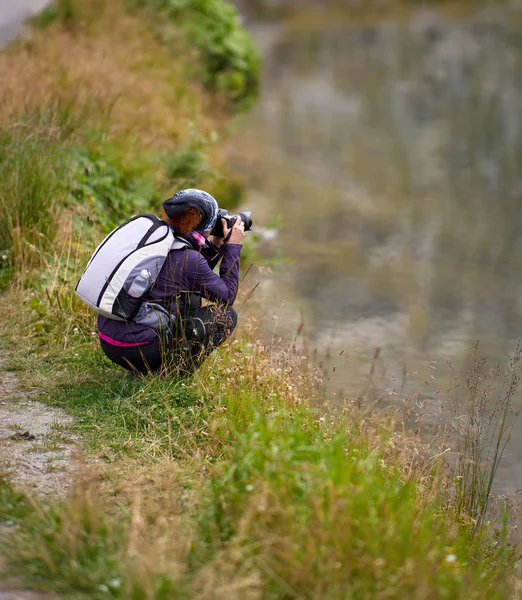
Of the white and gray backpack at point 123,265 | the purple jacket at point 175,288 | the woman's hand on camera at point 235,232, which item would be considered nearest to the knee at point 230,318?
the purple jacket at point 175,288

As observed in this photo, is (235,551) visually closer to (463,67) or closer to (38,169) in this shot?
(38,169)

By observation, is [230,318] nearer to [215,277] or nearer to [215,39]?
[215,277]

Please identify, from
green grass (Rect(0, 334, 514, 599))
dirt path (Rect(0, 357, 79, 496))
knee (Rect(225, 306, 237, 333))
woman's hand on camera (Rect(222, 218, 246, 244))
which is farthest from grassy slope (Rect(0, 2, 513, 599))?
woman's hand on camera (Rect(222, 218, 246, 244))

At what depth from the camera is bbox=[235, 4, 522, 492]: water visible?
319 inches

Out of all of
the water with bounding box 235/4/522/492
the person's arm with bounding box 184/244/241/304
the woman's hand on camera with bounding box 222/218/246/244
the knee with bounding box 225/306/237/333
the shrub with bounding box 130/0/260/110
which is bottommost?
the water with bounding box 235/4/522/492

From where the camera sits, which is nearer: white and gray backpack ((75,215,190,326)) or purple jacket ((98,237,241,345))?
white and gray backpack ((75,215,190,326))

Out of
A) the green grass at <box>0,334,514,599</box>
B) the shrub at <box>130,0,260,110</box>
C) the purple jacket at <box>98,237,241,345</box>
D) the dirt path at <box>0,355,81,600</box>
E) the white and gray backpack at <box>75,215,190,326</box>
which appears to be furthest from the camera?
the shrub at <box>130,0,260,110</box>

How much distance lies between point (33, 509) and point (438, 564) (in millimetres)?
1709

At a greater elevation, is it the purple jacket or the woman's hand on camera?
the woman's hand on camera

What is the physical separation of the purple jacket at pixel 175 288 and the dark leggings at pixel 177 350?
0.06m

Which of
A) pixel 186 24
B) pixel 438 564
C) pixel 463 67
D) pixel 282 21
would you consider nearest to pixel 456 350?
pixel 438 564

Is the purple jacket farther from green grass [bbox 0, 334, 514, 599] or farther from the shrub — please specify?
the shrub

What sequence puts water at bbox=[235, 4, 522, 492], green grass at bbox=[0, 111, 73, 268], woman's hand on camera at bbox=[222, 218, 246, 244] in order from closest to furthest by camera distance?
woman's hand on camera at bbox=[222, 218, 246, 244] < green grass at bbox=[0, 111, 73, 268] < water at bbox=[235, 4, 522, 492]

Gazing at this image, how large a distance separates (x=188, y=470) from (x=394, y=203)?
9041 mm
